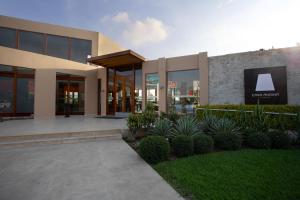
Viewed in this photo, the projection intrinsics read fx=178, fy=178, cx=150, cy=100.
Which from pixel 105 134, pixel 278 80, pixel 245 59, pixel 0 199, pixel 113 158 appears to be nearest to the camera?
pixel 0 199

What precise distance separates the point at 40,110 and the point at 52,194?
36.3 ft

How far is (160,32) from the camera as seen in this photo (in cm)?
1620

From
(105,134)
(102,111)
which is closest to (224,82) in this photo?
(105,134)

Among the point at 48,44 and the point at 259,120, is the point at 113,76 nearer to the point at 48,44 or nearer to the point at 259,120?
the point at 48,44

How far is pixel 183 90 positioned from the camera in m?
12.4

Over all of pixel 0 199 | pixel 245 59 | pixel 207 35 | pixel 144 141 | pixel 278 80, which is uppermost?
pixel 207 35

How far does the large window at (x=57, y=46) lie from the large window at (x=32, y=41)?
1.69ft

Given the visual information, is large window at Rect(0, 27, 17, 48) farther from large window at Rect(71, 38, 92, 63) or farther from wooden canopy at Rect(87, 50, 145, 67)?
wooden canopy at Rect(87, 50, 145, 67)

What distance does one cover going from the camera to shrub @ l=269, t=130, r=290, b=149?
19.2ft

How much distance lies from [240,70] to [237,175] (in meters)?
8.47

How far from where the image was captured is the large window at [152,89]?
13.4 m

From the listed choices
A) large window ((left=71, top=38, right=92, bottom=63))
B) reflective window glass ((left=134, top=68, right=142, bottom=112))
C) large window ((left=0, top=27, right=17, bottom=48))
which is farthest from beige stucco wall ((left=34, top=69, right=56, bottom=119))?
reflective window glass ((left=134, top=68, right=142, bottom=112))

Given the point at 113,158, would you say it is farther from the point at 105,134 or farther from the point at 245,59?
the point at 245,59

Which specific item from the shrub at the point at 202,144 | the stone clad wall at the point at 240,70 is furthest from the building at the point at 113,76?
the shrub at the point at 202,144
